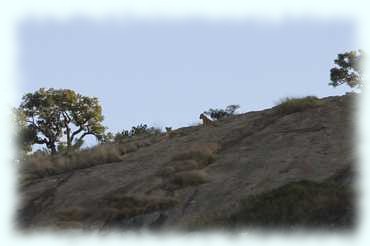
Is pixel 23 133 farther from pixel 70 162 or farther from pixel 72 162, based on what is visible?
pixel 72 162

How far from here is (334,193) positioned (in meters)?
20.3

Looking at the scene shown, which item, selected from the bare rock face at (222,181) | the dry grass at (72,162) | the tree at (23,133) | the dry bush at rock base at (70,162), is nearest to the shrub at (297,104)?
the bare rock face at (222,181)

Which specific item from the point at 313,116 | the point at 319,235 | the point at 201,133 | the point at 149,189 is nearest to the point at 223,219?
the point at 319,235

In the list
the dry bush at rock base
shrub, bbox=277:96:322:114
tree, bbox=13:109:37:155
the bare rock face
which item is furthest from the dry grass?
tree, bbox=13:109:37:155

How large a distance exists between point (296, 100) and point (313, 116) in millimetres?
2577

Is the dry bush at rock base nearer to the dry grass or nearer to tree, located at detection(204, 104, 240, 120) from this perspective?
the dry grass

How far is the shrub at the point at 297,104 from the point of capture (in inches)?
1277

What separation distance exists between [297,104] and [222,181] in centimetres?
876

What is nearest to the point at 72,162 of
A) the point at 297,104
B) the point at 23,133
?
the point at 297,104

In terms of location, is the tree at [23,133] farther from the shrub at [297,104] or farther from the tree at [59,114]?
the shrub at [297,104]

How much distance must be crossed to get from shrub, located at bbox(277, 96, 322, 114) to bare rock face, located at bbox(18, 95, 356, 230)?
8.0 inches

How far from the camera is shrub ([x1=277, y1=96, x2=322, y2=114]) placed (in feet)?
106

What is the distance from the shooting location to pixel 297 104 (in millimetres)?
32656

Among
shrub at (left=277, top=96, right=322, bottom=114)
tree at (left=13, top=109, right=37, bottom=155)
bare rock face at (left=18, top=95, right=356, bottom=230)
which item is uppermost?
tree at (left=13, top=109, right=37, bottom=155)
